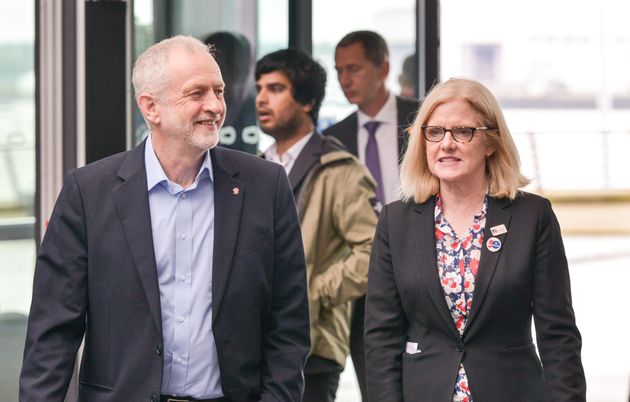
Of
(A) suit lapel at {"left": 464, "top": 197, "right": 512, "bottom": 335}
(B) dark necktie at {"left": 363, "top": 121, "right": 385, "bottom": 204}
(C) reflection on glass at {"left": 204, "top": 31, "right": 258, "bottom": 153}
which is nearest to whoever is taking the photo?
(A) suit lapel at {"left": 464, "top": 197, "right": 512, "bottom": 335}

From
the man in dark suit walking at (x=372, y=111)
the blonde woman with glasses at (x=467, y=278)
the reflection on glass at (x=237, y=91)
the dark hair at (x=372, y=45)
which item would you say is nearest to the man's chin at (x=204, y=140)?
the blonde woman with glasses at (x=467, y=278)

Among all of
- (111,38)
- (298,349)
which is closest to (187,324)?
(298,349)

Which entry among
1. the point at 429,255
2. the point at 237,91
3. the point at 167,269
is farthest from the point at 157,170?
the point at 237,91

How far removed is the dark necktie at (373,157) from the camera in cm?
597

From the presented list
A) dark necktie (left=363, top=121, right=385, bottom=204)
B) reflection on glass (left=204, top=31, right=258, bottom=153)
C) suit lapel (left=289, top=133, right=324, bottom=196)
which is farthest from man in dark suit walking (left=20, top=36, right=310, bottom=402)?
dark necktie (left=363, top=121, right=385, bottom=204)

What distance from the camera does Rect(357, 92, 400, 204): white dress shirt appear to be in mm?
5984

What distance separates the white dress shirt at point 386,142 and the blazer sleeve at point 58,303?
2.56 metres

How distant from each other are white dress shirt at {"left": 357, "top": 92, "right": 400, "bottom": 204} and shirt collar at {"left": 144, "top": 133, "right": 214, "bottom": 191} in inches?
92.8

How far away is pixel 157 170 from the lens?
364 centimetres

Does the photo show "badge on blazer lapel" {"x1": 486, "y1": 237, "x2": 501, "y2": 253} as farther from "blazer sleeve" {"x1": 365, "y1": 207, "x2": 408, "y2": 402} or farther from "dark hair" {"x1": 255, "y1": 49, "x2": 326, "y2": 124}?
"dark hair" {"x1": 255, "y1": 49, "x2": 326, "y2": 124}

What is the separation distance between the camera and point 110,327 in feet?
11.7

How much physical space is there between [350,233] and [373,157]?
3.20 feet

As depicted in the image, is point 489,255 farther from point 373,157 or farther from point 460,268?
point 373,157

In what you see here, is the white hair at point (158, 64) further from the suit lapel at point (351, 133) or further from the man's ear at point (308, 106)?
the suit lapel at point (351, 133)
